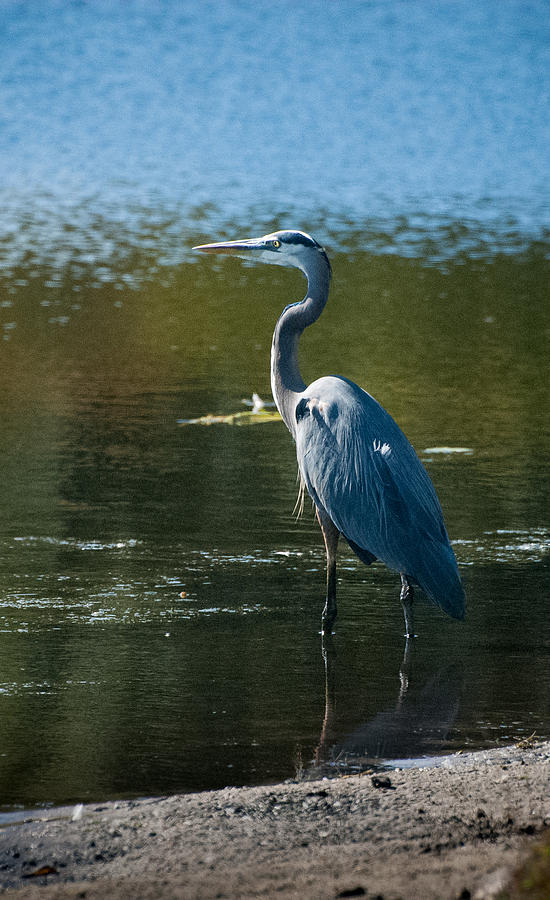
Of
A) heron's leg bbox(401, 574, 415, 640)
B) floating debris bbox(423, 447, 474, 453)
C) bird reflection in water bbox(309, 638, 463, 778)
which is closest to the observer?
bird reflection in water bbox(309, 638, 463, 778)

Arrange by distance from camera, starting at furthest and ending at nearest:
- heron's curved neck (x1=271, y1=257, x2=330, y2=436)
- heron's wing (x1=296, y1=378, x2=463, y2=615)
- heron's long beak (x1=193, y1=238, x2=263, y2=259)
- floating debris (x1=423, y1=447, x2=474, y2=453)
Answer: floating debris (x1=423, y1=447, x2=474, y2=453)
heron's long beak (x1=193, y1=238, x2=263, y2=259)
heron's curved neck (x1=271, y1=257, x2=330, y2=436)
heron's wing (x1=296, y1=378, x2=463, y2=615)

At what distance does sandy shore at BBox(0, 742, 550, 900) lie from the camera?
145 inches

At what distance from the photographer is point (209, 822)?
13.9 feet

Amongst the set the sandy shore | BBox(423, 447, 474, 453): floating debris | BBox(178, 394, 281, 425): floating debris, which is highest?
the sandy shore

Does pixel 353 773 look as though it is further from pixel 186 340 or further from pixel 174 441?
pixel 186 340

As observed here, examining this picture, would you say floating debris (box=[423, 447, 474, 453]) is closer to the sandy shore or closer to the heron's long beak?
the heron's long beak

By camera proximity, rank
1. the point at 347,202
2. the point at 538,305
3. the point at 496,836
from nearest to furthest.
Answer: the point at 496,836 < the point at 538,305 < the point at 347,202

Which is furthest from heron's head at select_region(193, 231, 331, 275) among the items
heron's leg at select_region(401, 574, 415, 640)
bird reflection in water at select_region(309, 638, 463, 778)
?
bird reflection in water at select_region(309, 638, 463, 778)

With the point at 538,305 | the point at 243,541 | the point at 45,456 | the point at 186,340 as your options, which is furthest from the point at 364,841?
the point at 538,305

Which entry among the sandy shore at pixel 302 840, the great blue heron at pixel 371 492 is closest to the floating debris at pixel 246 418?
the great blue heron at pixel 371 492

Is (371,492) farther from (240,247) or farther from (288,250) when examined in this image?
(240,247)

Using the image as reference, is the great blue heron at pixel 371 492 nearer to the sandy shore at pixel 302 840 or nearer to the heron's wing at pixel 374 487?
the heron's wing at pixel 374 487

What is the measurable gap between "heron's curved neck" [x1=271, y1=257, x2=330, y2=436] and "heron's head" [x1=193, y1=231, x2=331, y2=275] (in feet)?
0.14

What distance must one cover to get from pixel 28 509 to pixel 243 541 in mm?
1698
